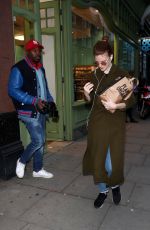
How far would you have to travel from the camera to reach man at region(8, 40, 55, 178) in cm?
427

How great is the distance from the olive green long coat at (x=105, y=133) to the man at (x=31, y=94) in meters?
1.02

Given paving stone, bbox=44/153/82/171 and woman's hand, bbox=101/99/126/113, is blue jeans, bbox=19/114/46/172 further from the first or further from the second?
woman's hand, bbox=101/99/126/113

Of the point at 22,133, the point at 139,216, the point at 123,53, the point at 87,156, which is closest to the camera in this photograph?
the point at 139,216

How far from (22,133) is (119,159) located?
2.53 meters

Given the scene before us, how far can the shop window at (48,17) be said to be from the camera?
6941mm

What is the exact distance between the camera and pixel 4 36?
186 inches

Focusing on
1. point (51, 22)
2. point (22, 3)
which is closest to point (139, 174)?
point (22, 3)

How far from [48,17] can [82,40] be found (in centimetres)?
139

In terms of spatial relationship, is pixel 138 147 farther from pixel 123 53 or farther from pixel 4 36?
pixel 123 53

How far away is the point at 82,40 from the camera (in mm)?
8094

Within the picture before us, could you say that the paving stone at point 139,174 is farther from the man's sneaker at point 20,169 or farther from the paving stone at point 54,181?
the man's sneaker at point 20,169

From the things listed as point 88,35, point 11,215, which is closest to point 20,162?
point 11,215

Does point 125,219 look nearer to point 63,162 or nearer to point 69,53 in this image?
point 63,162

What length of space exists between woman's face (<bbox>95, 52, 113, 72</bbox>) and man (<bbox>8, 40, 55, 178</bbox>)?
1148 mm
